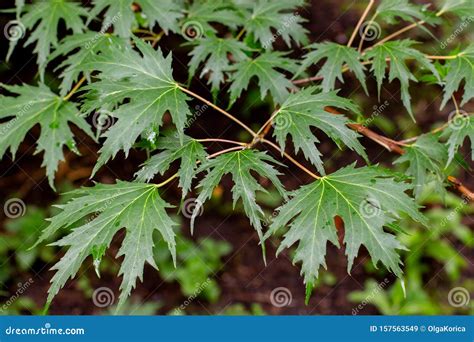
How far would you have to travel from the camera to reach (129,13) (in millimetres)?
2154

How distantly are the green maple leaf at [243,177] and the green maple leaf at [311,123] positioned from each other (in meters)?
0.10

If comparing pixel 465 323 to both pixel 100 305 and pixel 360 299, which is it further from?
pixel 100 305

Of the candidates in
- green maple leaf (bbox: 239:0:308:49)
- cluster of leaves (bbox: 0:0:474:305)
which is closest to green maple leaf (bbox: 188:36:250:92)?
cluster of leaves (bbox: 0:0:474:305)

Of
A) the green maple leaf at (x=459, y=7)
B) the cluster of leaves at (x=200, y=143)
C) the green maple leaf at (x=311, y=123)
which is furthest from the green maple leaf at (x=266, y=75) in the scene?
→ the green maple leaf at (x=459, y=7)

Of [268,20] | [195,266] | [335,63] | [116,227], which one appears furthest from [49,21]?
[195,266]

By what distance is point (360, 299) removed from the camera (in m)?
3.55

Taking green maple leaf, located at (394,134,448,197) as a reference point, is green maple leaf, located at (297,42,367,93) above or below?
above

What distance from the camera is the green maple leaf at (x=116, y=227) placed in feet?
5.55

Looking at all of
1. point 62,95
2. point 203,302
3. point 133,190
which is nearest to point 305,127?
point 133,190

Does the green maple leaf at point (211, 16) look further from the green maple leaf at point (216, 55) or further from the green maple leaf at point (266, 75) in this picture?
the green maple leaf at point (266, 75)

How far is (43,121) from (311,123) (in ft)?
3.56

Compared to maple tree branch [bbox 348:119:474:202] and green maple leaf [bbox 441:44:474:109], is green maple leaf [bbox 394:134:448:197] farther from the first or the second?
green maple leaf [bbox 441:44:474:109]

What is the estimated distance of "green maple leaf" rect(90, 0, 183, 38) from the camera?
7.05 ft

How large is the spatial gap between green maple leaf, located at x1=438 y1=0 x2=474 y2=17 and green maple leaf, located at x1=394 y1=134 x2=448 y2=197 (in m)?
0.53
